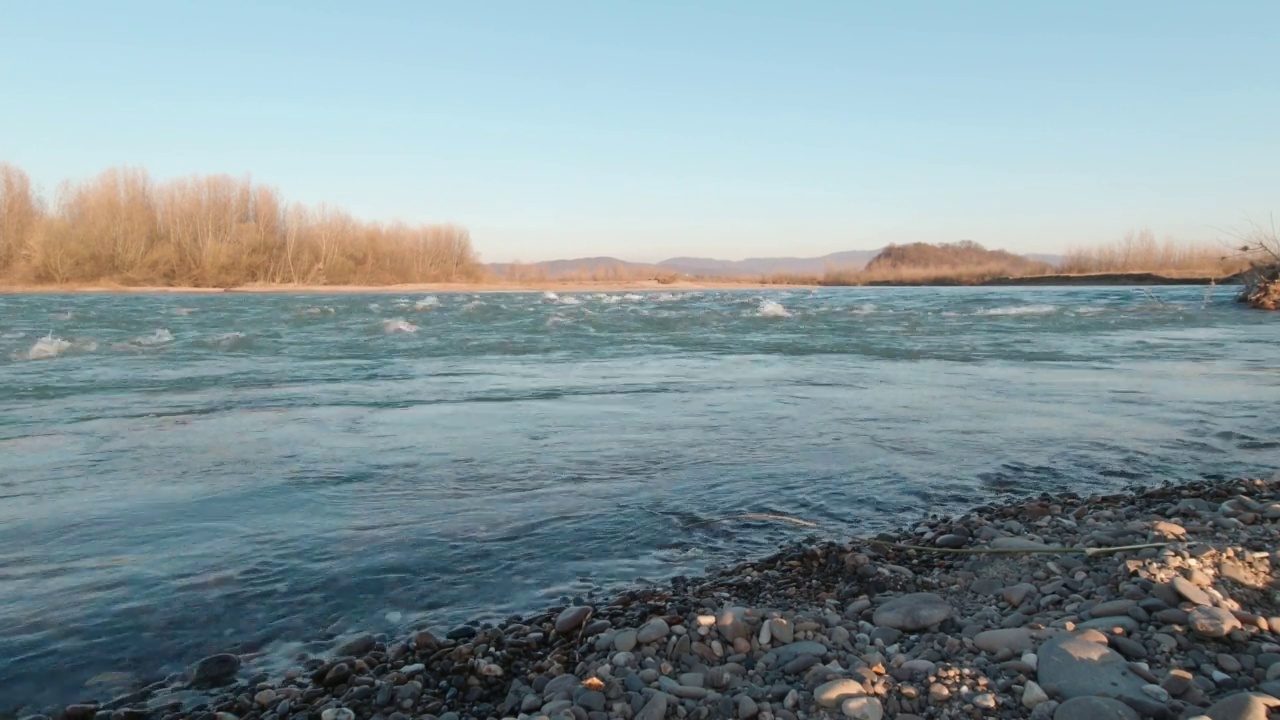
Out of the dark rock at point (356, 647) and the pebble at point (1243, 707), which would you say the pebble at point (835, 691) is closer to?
the pebble at point (1243, 707)

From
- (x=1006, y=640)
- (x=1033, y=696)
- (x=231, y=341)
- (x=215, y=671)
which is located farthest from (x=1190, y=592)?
(x=231, y=341)

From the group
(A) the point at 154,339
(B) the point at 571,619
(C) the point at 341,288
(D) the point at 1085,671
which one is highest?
(D) the point at 1085,671

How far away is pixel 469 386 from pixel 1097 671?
345 inches

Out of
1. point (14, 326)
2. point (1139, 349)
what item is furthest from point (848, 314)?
point (14, 326)

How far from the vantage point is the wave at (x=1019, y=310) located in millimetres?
25919

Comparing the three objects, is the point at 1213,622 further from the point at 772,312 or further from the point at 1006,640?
the point at 772,312

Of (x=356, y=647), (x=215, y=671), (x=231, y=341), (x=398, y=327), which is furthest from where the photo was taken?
(x=398, y=327)

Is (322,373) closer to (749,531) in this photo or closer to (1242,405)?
(749,531)

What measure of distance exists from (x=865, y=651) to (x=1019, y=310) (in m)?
27.0

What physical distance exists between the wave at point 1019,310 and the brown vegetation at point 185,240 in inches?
1708

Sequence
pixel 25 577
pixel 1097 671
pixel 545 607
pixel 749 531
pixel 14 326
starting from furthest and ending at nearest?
pixel 14 326
pixel 749 531
pixel 25 577
pixel 545 607
pixel 1097 671

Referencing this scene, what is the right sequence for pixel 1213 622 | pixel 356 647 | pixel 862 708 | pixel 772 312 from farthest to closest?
1. pixel 772 312
2. pixel 356 647
3. pixel 1213 622
4. pixel 862 708

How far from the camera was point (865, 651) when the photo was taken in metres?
2.68

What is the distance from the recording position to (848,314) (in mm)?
26578
